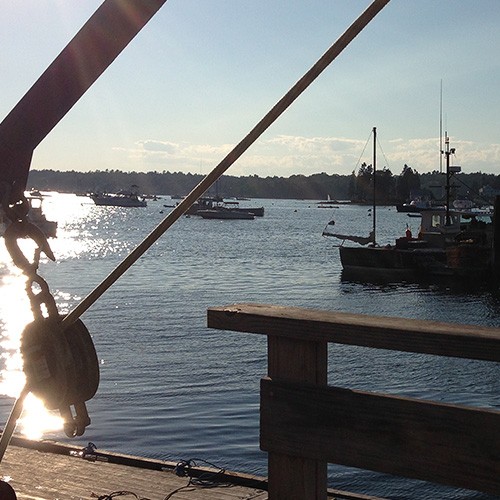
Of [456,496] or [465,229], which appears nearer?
[456,496]

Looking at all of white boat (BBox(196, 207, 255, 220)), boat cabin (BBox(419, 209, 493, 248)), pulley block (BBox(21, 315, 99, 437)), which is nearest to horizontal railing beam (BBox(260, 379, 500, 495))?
pulley block (BBox(21, 315, 99, 437))

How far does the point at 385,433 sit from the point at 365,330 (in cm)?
34

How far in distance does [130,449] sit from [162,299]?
25047 mm

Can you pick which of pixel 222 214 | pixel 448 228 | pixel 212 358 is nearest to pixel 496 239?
pixel 448 228

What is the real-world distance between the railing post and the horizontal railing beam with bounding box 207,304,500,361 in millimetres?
55

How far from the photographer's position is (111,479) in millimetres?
5379

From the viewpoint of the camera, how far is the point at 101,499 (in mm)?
4887

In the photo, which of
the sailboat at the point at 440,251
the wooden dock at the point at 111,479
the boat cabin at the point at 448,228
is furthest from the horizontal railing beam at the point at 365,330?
the boat cabin at the point at 448,228

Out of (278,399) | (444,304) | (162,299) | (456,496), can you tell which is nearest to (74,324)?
(278,399)

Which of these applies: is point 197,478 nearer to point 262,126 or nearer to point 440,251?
point 262,126

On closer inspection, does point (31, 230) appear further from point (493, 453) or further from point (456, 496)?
point (456, 496)

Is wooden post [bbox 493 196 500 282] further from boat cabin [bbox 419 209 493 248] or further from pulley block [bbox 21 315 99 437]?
pulley block [bbox 21 315 99 437]

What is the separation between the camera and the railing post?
9.38ft

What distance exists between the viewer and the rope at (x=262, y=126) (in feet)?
8.68
